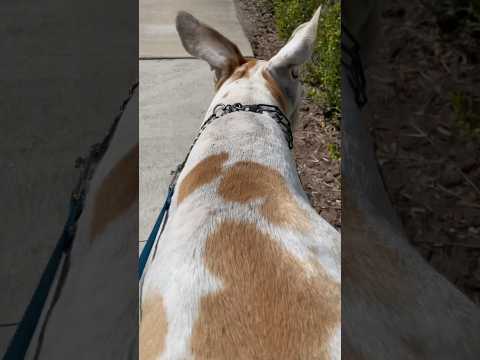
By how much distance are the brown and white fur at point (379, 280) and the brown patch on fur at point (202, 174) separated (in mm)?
1668

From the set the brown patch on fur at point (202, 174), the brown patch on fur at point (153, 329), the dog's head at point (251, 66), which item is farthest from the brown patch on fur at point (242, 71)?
the brown patch on fur at point (153, 329)

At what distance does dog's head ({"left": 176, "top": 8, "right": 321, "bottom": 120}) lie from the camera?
9.67 ft

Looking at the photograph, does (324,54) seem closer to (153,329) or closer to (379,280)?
(153,329)

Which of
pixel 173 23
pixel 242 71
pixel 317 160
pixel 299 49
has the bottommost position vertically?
pixel 173 23

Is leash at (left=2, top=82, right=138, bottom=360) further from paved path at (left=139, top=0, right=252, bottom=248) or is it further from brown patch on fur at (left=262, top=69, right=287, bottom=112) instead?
paved path at (left=139, top=0, right=252, bottom=248)

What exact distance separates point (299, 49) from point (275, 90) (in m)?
0.25

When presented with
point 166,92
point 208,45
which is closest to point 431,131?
point 208,45

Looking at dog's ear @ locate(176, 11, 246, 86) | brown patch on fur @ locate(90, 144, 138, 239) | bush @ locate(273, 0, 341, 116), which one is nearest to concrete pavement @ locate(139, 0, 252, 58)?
bush @ locate(273, 0, 341, 116)

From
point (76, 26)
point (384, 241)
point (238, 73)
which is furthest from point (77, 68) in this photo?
point (238, 73)

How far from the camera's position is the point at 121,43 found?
1.82ft

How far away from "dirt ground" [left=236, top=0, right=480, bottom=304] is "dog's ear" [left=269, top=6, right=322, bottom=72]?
2382 millimetres

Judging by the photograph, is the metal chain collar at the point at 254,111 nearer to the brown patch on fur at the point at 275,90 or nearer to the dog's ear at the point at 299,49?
the brown patch on fur at the point at 275,90

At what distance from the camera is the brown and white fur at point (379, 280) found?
0.51m

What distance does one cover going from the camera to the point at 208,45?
315 centimetres
